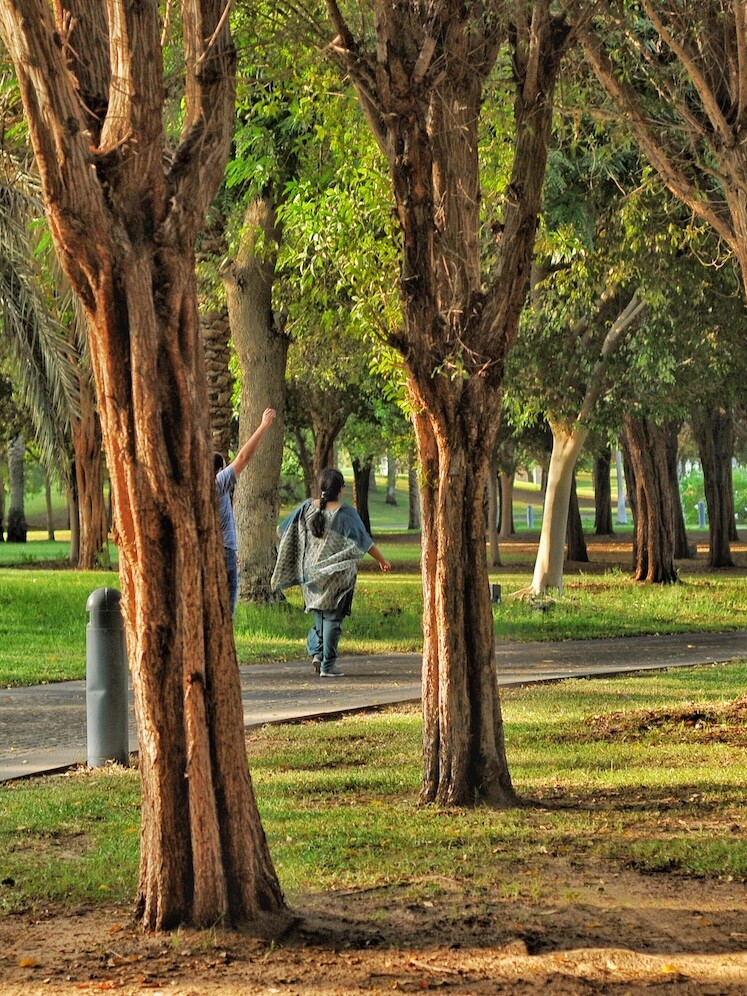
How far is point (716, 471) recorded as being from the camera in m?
38.6

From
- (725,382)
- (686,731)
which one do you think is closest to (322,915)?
(686,731)

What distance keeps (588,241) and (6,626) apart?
9.38 m

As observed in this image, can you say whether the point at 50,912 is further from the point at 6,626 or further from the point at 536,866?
the point at 6,626

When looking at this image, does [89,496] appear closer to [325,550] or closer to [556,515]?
[556,515]

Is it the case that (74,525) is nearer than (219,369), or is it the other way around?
(219,369)

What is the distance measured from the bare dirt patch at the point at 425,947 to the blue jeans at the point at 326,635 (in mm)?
7737

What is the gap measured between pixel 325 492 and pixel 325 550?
56 cm

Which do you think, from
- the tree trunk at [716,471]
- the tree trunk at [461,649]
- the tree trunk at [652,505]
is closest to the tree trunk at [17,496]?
the tree trunk at [716,471]

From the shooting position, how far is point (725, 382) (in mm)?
27625

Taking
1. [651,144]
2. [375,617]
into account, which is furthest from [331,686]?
[375,617]

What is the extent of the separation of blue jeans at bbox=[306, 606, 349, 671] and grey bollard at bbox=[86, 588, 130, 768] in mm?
4545

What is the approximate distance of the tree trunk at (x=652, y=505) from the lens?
3002 cm

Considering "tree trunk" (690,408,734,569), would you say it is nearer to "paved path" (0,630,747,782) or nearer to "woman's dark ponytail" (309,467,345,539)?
"paved path" (0,630,747,782)

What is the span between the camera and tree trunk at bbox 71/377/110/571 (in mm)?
33438
